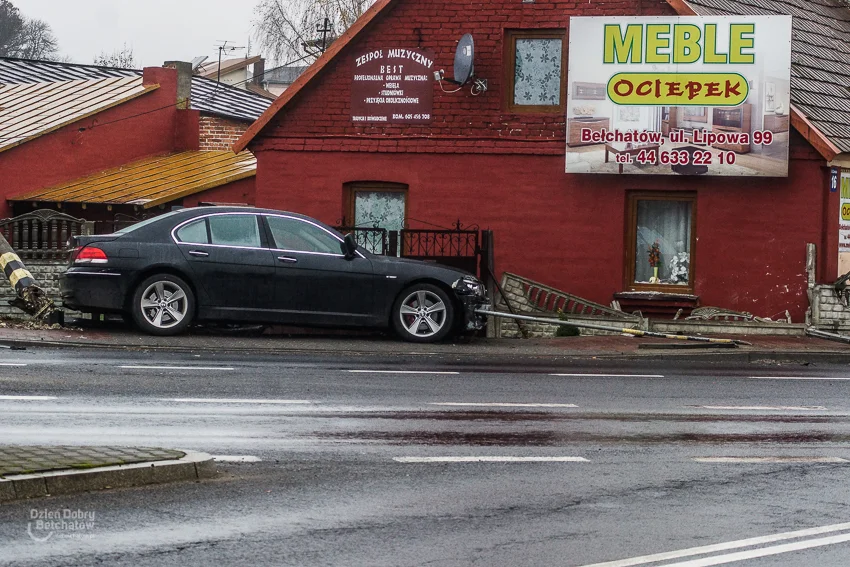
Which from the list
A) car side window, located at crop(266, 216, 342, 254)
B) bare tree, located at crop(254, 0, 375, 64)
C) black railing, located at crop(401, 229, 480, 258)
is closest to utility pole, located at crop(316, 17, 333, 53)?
bare tree, located at crop(254, 0, 375, 64)

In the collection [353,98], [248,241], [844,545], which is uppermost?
[353,98]

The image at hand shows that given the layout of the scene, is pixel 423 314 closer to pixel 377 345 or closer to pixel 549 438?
pixel 377 345

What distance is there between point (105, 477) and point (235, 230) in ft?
32.7

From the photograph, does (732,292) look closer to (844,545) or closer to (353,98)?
(353,98)

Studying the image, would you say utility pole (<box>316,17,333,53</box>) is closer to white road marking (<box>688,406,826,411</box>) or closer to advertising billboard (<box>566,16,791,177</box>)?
advertising billboard (<box>566,16,791,177</box>)

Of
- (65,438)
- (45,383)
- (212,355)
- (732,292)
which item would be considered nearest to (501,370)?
(212,355)

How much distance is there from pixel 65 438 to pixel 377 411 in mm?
2761

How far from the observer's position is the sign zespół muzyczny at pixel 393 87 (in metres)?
22.9

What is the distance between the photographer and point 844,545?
7023 mm

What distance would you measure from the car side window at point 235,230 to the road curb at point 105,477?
918 cm

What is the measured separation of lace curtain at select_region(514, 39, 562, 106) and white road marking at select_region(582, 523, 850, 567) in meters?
15.7

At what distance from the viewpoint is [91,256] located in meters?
17.2

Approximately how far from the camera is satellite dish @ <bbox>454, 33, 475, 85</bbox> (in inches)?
874

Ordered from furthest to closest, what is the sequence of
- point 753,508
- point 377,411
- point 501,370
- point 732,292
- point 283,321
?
point 732,292 < point 283,321 < point 501,370 < point 377,411 < point 753,508
